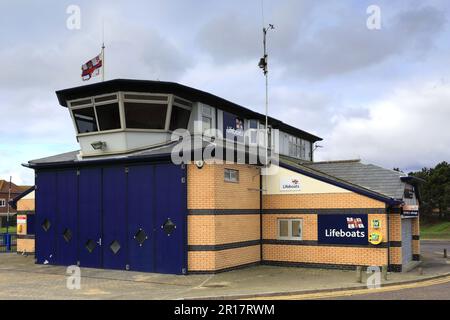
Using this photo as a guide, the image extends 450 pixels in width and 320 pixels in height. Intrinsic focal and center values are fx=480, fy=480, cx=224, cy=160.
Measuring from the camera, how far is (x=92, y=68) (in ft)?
71.2

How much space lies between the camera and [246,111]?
81.3 feet

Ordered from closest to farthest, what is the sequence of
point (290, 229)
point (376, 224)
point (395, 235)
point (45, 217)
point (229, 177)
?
point (376, 224)
point (395, 235)
point (229, 177)
point (290, 229)
point (45, 217)

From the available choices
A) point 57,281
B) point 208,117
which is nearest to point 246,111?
point 208,117

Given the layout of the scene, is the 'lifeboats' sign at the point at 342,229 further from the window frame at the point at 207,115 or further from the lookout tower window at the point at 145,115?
the lookout tower window at the point at 145,115

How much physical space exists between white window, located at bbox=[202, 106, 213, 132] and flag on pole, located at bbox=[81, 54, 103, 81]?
5072 millimetres

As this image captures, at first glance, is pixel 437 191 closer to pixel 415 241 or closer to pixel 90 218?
pixel 415 241

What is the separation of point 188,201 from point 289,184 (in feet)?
15.0

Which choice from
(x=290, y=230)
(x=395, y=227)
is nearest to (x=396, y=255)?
(x=395, y=227)

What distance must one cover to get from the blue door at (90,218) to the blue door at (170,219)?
2835 millimetres

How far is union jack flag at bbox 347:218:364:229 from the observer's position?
17814 mm

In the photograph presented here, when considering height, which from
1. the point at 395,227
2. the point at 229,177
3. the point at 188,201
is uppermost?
the point at 229,177

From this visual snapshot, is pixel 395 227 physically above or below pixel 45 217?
below
